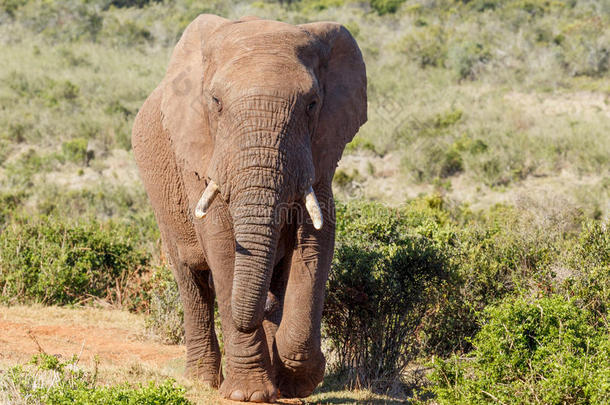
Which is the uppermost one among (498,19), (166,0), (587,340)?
(587,340)

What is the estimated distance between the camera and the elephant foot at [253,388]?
18.0ft

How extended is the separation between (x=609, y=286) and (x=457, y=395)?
245 cm

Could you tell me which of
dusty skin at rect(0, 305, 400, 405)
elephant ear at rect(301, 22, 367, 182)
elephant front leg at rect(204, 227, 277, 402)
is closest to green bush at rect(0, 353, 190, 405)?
dusty skin at rect(0, 305, 400, 405)

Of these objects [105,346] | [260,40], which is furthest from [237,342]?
[105,346]

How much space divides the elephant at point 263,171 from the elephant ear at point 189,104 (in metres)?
0.01

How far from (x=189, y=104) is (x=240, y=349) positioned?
1677mm

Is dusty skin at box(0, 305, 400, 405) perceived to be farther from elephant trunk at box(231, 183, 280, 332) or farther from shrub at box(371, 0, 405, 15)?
shrub at box(371, 0, 405, 15)

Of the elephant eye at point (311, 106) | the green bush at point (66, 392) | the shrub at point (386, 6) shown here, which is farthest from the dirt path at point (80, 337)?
the shrub at point (386, 6)

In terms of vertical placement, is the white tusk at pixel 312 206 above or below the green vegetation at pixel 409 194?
above

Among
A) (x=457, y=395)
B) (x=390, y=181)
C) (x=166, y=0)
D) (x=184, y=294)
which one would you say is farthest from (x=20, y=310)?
(x=166, y=0)

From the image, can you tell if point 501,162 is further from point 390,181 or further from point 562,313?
point 562,313

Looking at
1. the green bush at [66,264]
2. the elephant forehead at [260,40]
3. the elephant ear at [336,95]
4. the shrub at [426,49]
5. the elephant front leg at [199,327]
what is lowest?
the shrub at [426,49]

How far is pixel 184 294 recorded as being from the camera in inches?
272

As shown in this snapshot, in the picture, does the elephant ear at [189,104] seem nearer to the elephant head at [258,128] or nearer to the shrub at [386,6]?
the elephant head at [258,128]
